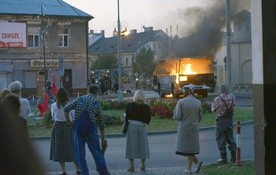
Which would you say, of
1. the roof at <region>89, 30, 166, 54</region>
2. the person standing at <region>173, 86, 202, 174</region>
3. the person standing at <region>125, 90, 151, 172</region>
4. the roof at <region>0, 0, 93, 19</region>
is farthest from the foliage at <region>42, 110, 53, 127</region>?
the roof at <region>89, 30, 166, 54</region>

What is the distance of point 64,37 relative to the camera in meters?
58.9

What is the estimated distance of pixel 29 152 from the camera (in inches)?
39.6

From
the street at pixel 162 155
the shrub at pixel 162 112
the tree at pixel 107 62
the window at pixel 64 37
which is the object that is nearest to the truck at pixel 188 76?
the window at pixel 64 37

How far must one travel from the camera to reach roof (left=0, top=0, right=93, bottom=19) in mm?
56125

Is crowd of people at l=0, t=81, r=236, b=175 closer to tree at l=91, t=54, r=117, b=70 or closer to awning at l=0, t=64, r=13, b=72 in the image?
awning at l=0, t=64, r=13, b=72

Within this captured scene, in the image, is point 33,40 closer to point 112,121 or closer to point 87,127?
point 112,121

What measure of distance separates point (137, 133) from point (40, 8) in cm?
4560

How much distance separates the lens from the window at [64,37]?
5859cm

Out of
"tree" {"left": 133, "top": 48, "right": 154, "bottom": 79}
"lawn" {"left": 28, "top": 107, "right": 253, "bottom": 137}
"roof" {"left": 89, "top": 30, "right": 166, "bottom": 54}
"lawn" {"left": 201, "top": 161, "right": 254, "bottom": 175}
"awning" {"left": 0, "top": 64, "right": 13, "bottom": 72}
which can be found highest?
"roof" {"left": 89, "top": 30, "right": 166, "bottom": 54}

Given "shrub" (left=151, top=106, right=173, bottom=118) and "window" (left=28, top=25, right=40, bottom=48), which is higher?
"window" (left=28, top=25, right=40, bottom=48)

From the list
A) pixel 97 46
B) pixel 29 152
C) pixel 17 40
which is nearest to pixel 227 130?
pixel 29 152

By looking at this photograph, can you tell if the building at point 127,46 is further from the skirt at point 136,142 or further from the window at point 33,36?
the skirt at point 136,142

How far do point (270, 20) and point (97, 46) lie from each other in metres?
126

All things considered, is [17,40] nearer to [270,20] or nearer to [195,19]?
[195,19]
